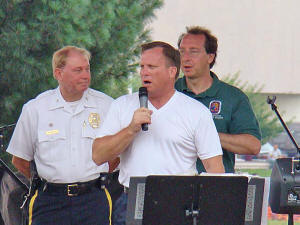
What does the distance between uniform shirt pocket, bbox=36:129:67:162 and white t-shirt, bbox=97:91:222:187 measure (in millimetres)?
737

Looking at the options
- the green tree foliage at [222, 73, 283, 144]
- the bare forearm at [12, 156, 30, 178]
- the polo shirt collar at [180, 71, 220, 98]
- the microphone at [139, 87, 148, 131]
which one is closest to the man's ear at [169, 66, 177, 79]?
the microphone at [139, 87, 148, 131]

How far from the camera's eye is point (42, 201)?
4.84 m

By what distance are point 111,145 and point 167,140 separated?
1.12ft

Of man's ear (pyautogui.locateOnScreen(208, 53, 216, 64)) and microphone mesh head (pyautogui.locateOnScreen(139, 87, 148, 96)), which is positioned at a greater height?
man's ear (pyautogui.locateOnScreen(208, 53, 216, 64))

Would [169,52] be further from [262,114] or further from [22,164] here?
[262,114]

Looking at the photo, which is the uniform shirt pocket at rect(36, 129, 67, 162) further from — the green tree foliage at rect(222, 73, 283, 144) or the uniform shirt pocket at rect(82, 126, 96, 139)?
the green tree foliage at rect(222, 73, 283, 144)

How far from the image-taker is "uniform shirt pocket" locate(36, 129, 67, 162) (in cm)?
479

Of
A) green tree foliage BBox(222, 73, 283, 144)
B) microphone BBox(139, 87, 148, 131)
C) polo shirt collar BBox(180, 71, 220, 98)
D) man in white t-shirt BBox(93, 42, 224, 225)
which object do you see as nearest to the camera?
microphone BBox(139, 87, 148, 131)

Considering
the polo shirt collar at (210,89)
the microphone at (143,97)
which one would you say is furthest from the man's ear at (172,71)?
the polo shirt collar at (210,89)

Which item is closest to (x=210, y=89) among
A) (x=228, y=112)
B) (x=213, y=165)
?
(x=228, y=112)

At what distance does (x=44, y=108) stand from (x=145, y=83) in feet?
3.68

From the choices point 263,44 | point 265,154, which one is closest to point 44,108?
point 265,154

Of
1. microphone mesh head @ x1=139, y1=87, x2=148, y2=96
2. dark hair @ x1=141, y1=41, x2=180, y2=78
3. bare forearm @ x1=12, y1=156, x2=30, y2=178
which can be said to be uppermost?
dark hair @ x1=141, y1=41, x2=180, y2=78

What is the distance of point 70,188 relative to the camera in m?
4.80
